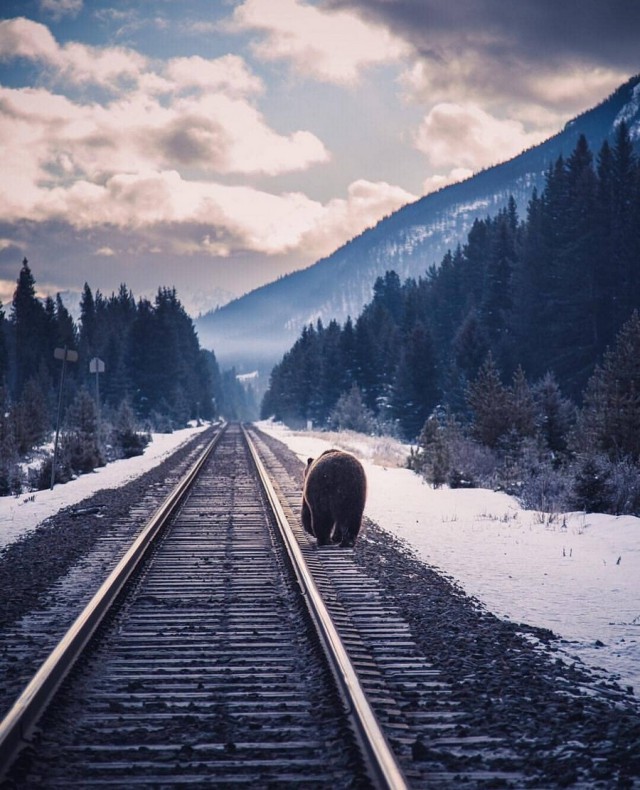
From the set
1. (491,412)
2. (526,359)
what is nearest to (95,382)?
(526,359)

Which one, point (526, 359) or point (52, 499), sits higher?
point (526, 359)

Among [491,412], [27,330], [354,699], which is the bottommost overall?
[354,699]

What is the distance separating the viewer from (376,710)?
3660 millimetres

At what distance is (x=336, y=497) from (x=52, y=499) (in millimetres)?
8068

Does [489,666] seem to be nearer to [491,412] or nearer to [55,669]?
[55,669]

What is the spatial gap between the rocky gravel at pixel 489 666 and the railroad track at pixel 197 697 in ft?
1.26

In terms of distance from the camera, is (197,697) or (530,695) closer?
(197,697)

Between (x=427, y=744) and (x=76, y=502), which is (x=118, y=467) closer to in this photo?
(x=76, y=502)

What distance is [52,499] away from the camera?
13961mm

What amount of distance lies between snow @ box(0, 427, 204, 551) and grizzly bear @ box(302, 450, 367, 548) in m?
4.48

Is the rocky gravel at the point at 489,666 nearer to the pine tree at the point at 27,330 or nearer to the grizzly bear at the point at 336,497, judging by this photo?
the grizzly bear at the point at 336,497

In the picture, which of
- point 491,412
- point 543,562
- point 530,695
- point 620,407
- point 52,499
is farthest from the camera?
point 491,412

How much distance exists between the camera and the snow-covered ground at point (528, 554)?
18.1 ft

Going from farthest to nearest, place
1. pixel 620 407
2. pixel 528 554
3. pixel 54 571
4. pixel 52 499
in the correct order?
pixel 620 407 → pixel 52 499 → pixel 528 554 → pixel 54 571
